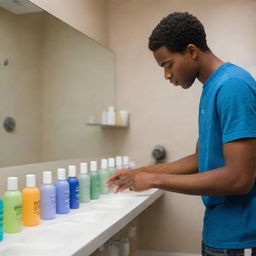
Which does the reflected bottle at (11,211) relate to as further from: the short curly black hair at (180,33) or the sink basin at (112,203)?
the short curly black hair at (180,33)

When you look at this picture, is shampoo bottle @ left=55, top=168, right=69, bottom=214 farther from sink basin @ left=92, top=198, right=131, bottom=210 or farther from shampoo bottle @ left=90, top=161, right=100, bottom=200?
shampoo bottle @ left=90, top=161, right=100, bottom=200

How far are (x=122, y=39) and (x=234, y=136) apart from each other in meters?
1.91

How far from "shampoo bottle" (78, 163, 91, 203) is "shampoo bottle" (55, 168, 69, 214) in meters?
0.21

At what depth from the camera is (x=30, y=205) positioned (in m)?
1.36

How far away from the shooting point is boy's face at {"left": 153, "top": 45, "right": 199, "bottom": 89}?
3.78 feet

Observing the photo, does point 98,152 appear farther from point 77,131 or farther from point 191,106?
point 191,106

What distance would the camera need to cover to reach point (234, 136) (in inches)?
38.4

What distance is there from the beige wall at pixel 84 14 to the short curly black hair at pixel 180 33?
88 cm

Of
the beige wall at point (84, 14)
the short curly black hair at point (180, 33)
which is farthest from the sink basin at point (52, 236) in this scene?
the beige wall at point (84, 14)

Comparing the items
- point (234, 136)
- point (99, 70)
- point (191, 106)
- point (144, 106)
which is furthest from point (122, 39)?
point (234, 136)

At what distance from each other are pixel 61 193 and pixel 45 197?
0.11 metres

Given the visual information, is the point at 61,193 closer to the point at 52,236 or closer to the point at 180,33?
the point at 52,236

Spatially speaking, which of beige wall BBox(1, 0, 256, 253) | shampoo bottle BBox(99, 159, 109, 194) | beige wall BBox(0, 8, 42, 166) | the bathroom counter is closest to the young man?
the bathroom counter

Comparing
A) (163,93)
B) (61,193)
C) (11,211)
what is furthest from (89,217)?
(163,93)
